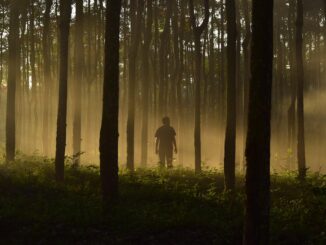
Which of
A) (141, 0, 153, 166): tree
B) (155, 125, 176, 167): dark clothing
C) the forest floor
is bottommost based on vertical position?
the forest floor

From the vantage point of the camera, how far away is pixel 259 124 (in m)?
7.47

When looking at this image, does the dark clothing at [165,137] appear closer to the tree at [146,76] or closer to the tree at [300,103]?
the tree at [146,76]

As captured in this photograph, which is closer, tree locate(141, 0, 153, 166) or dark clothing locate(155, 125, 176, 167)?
dark clothing locate(155, 125, 176, 167)

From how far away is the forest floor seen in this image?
32.4 feet

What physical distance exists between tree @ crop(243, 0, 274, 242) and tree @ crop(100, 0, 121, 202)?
507 centimetres

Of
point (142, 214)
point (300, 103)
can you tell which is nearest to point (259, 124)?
point (142, 214)

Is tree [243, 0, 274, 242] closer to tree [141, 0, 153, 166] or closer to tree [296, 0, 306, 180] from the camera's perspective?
tree [296, 0, 306, 180]

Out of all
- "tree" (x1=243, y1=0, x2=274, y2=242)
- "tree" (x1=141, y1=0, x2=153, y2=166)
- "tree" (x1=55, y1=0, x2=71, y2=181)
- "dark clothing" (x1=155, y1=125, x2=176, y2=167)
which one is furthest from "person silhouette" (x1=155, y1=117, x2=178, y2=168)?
"tree" (x1=243, y1=0, x2=274, y2=242)

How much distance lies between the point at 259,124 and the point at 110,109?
5216mm

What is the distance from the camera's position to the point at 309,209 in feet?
37.9

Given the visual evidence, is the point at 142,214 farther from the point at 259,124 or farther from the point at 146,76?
the point at 146,76

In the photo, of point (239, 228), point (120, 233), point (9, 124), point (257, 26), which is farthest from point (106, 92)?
point (9, 124)

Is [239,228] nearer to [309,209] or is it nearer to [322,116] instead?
[309,209]

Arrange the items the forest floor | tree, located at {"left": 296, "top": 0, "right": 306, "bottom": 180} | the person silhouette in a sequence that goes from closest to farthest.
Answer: the forest floor → tree, located at {"left": 296, "top": 0, "right": 306, "bottom": 180} → the person silhouette
